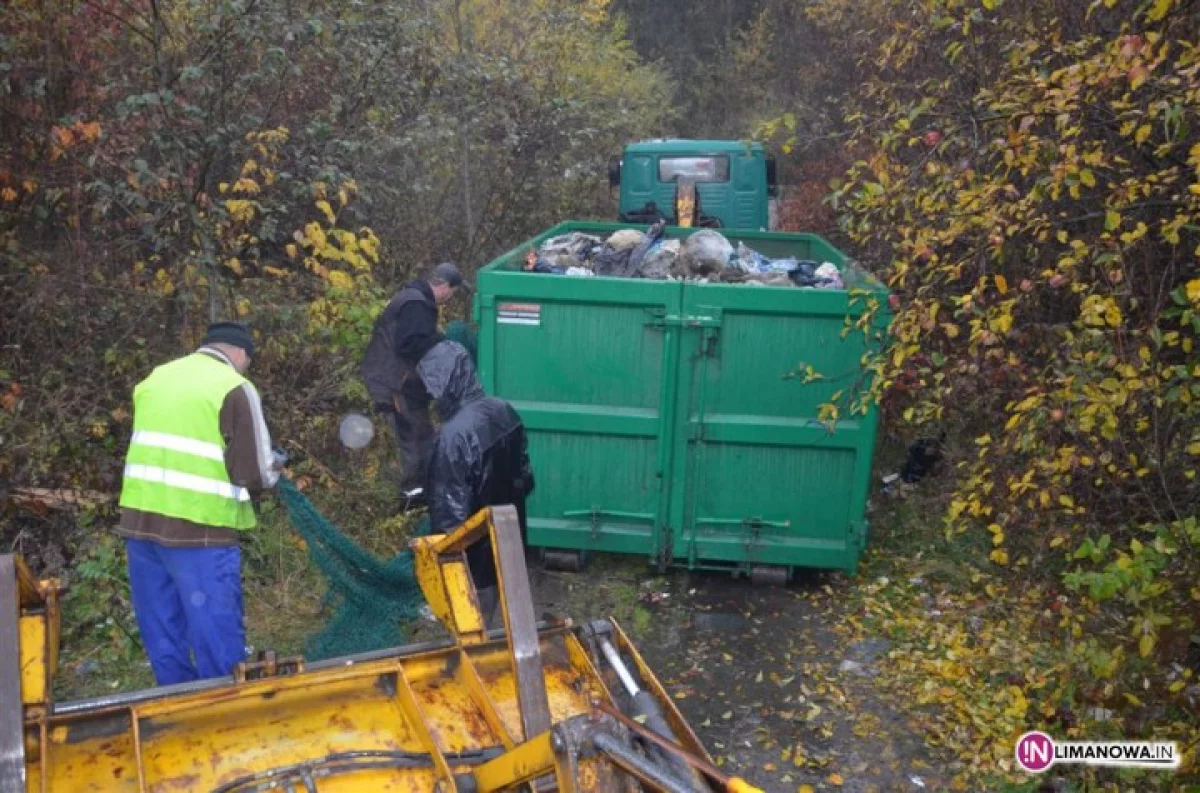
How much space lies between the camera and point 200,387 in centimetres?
377

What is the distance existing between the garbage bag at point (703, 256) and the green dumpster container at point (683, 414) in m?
0.90

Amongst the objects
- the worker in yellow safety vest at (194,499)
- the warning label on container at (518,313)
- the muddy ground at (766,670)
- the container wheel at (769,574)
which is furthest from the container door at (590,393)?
the worker in yellow safety vest at (194,499)

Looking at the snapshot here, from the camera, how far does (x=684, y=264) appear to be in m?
6.37

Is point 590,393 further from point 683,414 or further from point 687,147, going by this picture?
point 687,147

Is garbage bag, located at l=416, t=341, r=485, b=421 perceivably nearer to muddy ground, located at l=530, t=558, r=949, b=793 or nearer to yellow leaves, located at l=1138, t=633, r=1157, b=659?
muddy ground, located at l=530, t=558, r=949, b=793

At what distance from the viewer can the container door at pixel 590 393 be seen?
5.48 m

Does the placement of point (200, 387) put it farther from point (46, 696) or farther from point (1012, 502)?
point (1012, 502)

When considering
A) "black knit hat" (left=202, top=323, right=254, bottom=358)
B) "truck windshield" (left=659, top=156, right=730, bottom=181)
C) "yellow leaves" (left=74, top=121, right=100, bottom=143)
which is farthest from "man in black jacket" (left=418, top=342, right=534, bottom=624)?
"truck windshield" (left=659, top=156, right=730, bottom=181)

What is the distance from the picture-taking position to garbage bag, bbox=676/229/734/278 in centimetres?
627

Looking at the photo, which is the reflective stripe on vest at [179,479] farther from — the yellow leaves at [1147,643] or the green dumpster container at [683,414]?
the yellow leaves at [1147,643]

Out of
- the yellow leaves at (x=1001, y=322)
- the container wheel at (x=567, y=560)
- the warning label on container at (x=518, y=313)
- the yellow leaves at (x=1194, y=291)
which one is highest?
the yellow leaves at (x=1194, y=291)

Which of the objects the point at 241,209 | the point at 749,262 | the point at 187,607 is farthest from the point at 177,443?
the point at 749,262

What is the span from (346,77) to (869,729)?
21.3ft

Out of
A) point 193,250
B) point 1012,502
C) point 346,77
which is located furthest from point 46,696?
point 346,77
